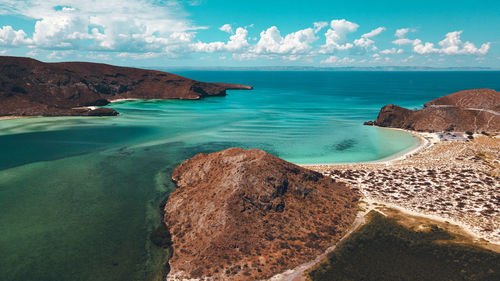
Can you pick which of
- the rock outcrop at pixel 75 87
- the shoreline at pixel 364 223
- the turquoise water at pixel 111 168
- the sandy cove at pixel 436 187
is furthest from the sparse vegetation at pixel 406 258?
the rock outcrop at pixel 75 87

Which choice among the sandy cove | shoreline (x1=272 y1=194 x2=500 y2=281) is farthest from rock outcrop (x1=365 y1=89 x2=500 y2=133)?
shoreline (x1=272 y1=194 x2=500 y2=281)

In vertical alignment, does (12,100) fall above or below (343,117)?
above

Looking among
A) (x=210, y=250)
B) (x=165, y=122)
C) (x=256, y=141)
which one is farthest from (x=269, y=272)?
(x=165, y=122)

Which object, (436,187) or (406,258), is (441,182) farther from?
(406,258)

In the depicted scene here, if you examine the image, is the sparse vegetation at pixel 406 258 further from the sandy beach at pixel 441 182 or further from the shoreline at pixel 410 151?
the shoreline at pixel 410 151

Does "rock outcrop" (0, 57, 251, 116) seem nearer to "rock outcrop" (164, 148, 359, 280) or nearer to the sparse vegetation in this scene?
"rock outcrop" (164, 148, 359, 280)

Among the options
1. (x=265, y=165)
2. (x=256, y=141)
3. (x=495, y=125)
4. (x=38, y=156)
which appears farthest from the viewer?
(x=495, y=125)

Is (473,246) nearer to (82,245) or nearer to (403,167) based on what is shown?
(403,167)
